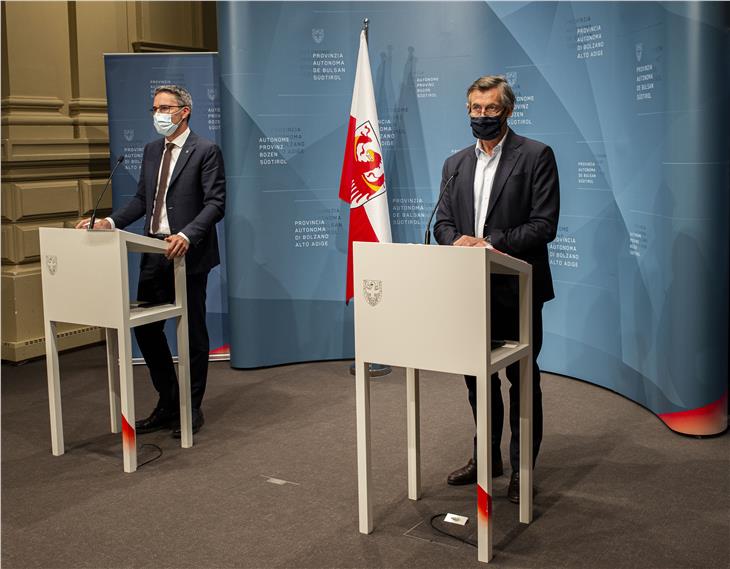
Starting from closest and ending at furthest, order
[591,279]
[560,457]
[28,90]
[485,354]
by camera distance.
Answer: [485,354] → [560,457] → [591,279] → [28,90]

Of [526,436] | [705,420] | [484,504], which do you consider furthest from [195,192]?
[705,420]

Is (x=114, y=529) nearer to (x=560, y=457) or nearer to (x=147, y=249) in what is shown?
(x=147, y=249)

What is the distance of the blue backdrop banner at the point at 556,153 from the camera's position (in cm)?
412

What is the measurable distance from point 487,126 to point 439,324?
0.82 m

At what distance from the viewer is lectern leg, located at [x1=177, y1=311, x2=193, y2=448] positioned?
4062 millimetres

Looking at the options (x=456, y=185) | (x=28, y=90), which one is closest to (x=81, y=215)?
(x=28, y=90)

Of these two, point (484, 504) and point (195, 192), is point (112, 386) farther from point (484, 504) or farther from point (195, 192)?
point (484, 504)

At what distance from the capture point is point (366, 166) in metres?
5.29

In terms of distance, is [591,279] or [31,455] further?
[591,279]

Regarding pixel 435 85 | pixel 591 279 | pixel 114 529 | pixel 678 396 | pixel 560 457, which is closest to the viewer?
pixel 114 529

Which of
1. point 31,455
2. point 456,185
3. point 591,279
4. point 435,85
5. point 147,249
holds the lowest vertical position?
point 31,455

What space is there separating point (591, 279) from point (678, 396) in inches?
38.0

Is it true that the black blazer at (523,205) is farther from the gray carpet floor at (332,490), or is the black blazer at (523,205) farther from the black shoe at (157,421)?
the black shoe at (157,421)

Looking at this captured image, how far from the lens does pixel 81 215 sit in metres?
6.38
